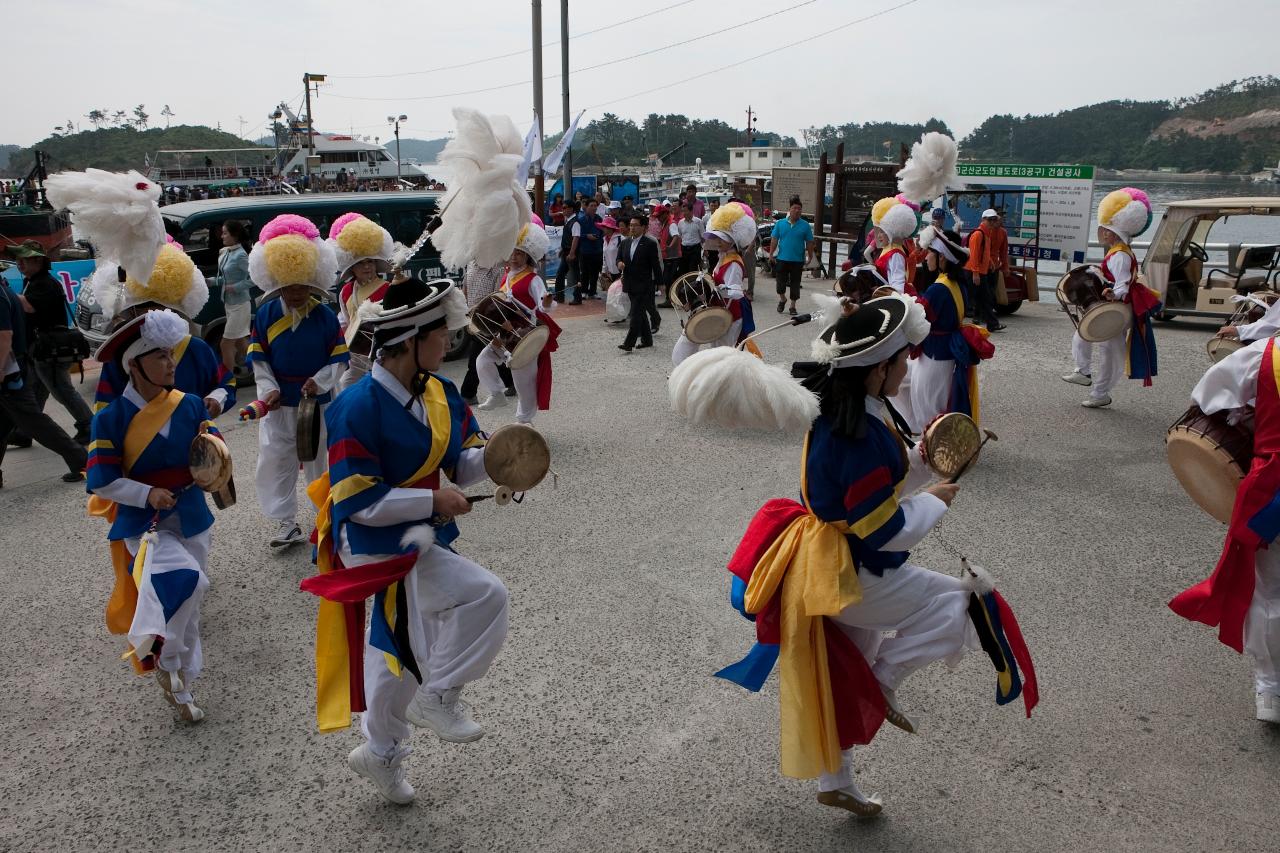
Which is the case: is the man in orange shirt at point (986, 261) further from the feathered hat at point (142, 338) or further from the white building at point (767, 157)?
the white building at point (767, 157)

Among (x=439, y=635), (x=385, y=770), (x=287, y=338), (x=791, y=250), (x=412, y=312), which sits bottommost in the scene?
(x=385, y=770)

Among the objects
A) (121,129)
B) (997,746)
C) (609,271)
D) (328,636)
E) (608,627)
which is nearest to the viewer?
(328,636)

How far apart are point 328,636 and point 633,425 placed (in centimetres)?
513

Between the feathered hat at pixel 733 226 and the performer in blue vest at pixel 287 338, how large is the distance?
3.81 metres

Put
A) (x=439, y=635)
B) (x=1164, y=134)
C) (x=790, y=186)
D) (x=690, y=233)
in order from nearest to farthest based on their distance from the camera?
1. (x=439, y=635)
2. (x=690, y=233)
3. (x=790, y=186)
4. (x=1164, y=134)

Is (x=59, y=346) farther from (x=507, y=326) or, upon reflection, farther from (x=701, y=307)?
(x=701, y=307)

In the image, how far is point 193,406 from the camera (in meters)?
4.05

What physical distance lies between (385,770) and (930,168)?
289 inches

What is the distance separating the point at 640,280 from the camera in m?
11.5

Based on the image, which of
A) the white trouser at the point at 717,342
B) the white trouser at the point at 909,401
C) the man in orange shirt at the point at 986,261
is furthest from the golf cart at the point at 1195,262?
the white trouser at the point at 717,342

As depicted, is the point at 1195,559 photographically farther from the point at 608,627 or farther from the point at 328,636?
the point at 328,636

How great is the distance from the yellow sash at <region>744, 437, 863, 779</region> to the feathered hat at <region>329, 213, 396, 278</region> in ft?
15.3

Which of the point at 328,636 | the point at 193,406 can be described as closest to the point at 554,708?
the point at 328,636

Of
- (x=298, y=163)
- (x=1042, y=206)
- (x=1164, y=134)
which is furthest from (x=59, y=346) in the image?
(x=298, y=163)
